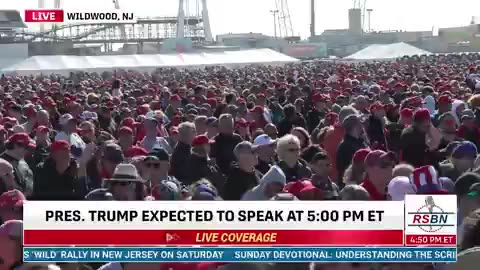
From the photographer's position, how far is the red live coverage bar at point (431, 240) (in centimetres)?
576

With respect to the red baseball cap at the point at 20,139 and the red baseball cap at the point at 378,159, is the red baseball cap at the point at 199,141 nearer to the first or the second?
the red baseball cap at the point at 20,139

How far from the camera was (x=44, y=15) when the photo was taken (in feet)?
140

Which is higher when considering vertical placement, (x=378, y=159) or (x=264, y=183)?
(x=378, y=159)

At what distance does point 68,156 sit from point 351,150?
2762 millimetres

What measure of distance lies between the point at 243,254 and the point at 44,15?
38.9 meters

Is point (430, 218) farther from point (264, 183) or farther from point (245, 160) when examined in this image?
point (245, 160)

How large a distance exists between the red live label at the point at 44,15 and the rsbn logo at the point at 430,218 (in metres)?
29.9

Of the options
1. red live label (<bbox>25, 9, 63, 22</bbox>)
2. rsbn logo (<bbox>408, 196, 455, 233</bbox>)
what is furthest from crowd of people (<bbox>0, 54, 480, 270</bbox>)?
red live label (<bbox>25, 9, 63, 22</bbox>)

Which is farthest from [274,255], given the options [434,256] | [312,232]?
[434,256]

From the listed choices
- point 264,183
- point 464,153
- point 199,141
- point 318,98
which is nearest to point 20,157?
point 199,141

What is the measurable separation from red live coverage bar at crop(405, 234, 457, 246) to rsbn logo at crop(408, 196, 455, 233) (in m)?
0.06

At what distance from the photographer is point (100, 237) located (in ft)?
19.2

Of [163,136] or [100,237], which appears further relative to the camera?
[163,136]

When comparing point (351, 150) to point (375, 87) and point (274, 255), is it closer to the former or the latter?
point (274, 255)
